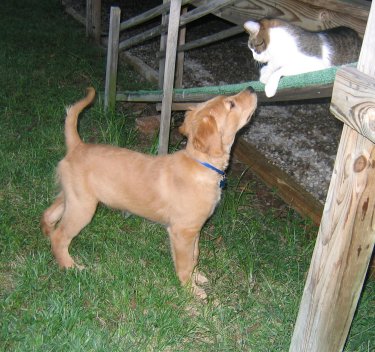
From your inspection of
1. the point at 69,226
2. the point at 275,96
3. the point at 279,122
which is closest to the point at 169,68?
the point at 275,96

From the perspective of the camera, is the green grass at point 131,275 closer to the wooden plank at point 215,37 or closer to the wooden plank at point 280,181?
the wooden plank at point 280,181

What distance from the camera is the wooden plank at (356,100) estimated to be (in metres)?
1.87

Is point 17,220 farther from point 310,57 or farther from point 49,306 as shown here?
point 310,57

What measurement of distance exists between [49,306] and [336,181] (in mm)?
1956

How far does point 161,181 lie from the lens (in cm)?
350

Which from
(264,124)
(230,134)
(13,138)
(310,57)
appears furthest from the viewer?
(264,124)

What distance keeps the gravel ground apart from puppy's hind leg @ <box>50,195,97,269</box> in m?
2.39

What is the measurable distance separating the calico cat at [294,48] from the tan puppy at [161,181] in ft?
0.85

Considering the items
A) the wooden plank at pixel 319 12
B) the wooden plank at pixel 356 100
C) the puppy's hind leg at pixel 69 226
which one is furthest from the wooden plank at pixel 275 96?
the puppy's hind leg at pixel 69 226

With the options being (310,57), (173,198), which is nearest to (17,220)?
(173,198)

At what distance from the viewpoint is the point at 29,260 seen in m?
3.59

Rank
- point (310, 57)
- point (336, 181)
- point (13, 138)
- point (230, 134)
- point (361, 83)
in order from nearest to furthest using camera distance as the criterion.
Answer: point (361, 83) → point (336, 181) → point (310, 57) → point (230, 134) → point (13, 138)

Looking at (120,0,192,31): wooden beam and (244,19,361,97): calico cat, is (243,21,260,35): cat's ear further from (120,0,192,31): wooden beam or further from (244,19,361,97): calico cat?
(120,0,192,31): wooden beam

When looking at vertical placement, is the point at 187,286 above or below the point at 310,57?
below
